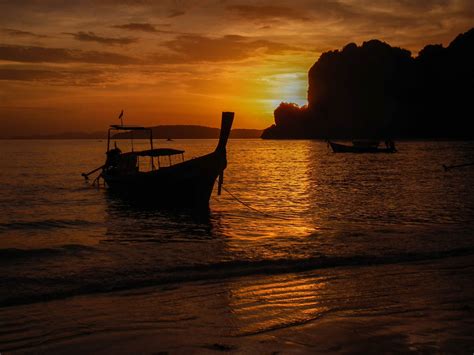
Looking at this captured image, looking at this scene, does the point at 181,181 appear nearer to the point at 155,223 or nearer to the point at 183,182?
the point at 183,182

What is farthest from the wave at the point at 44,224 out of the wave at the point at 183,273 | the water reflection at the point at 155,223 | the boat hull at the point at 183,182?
the wave at the point at 183,273

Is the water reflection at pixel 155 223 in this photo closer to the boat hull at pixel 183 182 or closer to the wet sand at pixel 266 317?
the boat hull at pixel 183 182

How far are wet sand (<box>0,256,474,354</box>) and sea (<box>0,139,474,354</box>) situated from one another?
2cm

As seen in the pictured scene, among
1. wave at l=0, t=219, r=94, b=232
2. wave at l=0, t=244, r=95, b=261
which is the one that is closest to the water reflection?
wave at l=0, t=219, r=94, b=232

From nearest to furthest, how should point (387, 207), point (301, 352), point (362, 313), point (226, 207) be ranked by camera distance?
point (301, 352), point (362, 313), point (387, 207), point (226, 207)

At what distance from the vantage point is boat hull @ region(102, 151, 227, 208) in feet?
70.3

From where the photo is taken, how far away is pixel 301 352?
534 centimetres

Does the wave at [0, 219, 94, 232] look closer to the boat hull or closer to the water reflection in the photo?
the water reflection

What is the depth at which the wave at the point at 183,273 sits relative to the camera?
8.94m

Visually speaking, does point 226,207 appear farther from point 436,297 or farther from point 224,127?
point 436,297

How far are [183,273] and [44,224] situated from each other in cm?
1141

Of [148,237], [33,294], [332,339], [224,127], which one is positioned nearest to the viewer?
[332,339]

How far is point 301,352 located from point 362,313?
1844mm

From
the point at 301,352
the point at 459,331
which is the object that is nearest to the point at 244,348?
the point at 301,352
